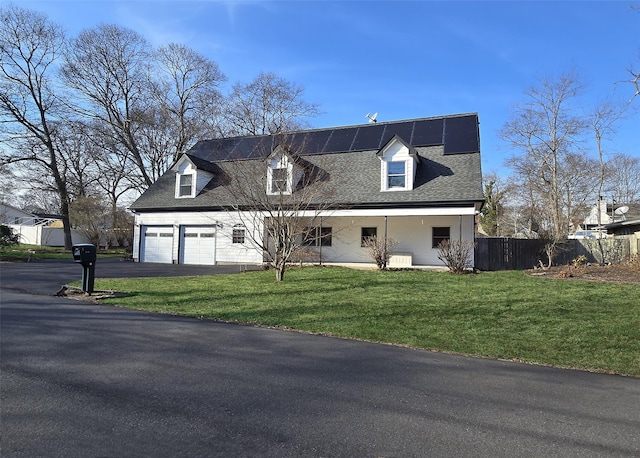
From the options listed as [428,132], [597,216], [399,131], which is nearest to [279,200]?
[399,131]

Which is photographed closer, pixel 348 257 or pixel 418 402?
pixel 418 402

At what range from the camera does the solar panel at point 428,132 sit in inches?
760

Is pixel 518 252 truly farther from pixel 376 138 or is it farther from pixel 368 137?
pixel 368 137

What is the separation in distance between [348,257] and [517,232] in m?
30.3

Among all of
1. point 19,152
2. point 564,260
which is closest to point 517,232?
point 564,260

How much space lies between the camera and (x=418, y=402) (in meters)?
3.80

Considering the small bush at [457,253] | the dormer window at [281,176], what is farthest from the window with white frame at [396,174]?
the dormer window at [281,176]

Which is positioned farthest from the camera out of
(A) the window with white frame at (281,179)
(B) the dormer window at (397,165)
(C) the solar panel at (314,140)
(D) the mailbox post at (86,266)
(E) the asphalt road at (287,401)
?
(C) the solar panel at (314,140)

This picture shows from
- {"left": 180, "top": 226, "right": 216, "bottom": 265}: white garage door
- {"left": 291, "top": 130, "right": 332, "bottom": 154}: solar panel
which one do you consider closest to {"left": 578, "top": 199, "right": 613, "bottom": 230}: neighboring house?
{"left": 291, "top": 130, "right": 332, "bottom": 154}: solar panel

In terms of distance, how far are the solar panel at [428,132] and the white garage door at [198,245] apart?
466 inches

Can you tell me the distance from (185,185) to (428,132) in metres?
13.7

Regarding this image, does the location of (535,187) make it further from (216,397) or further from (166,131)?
(216,397)

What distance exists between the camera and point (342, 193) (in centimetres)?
1811

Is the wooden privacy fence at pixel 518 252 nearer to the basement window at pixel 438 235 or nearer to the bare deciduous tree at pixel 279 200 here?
the basement window at pixel 438 235
